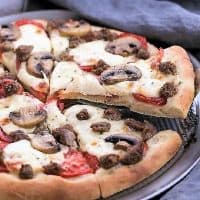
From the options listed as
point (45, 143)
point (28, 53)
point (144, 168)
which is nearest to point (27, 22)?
point (28, 53)

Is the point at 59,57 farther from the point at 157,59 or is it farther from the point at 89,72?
the point at 157,59

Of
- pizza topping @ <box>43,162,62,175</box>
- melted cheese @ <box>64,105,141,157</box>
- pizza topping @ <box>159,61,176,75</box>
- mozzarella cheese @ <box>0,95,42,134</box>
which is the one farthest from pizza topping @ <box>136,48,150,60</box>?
pizza topping @ <box>43,162,62,175</box>

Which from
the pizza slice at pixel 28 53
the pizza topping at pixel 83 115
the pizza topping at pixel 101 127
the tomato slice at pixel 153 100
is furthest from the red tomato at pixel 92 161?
the pizza slice at pixel 28 53

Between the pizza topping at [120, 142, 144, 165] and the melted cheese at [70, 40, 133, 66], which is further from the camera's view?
the melted cheese at [70, 40, 133, 66]

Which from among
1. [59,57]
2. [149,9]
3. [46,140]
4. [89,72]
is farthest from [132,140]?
[149,9]

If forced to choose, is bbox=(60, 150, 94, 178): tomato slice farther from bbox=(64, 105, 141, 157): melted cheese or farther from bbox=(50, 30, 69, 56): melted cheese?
bbox=(50, 30, 69, 56): melted cheese

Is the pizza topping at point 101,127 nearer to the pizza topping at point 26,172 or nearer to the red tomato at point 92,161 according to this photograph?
the red tomato at point 92,161
